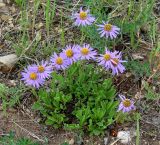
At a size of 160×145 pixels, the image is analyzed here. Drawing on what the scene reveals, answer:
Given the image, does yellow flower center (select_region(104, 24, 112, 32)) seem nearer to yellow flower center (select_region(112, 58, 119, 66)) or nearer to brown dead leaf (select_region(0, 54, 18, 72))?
yellow flower center (select_region(112, 58, 119, 66))

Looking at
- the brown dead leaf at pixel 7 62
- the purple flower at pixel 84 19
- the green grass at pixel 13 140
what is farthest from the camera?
the brown dead leaf at pixel 7 62

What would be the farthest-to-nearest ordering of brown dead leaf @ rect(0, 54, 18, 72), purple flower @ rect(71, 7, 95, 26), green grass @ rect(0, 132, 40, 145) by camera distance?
1. brown dead leaf @ rect(0, 54, 18, 72)
2. purple flower @ rect(71, 7, 95, 26)
3. green grass @ rect(0, 132, 40, 145)

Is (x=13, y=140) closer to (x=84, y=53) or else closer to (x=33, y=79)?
(x=33, y=79)

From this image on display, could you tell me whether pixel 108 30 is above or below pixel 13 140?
above

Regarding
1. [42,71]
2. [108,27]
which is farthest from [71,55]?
[108,27]

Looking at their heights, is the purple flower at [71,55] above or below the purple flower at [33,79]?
above

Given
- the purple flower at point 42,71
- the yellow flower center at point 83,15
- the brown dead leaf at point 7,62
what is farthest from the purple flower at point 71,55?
the brown dead leaf at point 7,62

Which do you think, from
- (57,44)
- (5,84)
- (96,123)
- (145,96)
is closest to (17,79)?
(5,84)

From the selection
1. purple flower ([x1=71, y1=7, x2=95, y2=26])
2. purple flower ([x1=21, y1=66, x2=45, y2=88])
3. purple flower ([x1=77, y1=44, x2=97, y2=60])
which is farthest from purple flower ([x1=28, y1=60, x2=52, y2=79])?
purple flower ([x1=71, y1=7, x2=95, y2=26])

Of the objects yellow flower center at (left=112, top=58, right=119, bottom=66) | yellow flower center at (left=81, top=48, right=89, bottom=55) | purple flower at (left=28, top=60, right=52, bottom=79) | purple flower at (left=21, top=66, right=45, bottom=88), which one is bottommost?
purple flower at (left=21, top=66, right=45, bottom=88)

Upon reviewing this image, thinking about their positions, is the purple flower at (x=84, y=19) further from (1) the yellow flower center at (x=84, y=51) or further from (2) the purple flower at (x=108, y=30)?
(1) the yellow flower center at (x=84, y=51)

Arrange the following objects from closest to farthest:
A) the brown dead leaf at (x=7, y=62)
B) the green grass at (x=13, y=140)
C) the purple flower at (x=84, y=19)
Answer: the green grass at (x=13, y=140)
the purple flower at (x=84, y=19)
the brown dead leaf at (x=7, y=62)

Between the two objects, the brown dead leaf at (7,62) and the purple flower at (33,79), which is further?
the brown dead leaf at (7,62)
